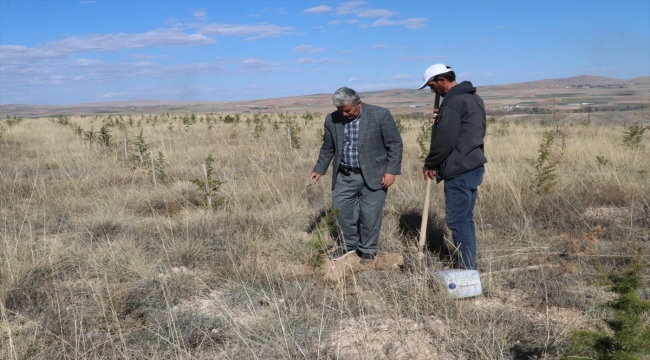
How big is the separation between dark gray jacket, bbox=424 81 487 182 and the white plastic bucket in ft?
2.51

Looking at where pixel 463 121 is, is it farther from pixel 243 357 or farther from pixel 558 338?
pixel 243 357

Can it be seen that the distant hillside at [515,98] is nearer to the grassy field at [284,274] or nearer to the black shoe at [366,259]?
the grassy field at [284,274]

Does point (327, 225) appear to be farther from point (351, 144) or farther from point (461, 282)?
point (461, 282)

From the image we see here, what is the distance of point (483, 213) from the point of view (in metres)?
5.70

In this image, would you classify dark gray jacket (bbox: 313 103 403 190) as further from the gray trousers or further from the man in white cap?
the man in white cap

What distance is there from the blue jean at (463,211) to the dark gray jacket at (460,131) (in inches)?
3.5

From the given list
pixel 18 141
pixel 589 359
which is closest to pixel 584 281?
pixel 589 359

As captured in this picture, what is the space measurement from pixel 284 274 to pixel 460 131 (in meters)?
1.97

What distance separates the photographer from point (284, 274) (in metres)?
4.29

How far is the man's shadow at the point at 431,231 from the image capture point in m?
4.72

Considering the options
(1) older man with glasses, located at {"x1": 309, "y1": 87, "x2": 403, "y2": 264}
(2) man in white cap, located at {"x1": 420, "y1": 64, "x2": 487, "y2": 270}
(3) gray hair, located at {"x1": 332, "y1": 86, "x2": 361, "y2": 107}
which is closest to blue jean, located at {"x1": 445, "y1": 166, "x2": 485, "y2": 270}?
(2) man in white cap, located at {"x1": 420, "y1": 64, "x2": 487, "y2": 270}

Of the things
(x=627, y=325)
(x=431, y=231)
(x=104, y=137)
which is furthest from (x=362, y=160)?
(x=104, y=137)

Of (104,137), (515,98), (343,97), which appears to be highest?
(515,98)

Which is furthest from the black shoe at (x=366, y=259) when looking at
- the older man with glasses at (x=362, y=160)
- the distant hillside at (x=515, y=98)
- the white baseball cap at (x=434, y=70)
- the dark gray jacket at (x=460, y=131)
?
the distant hillside at (x=515, y=98)
